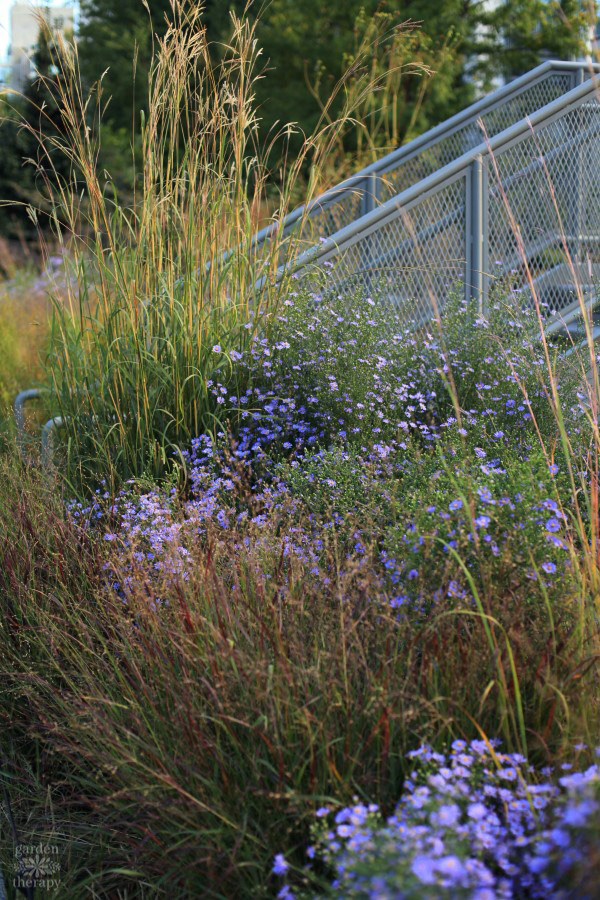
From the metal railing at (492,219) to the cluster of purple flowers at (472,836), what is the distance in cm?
333

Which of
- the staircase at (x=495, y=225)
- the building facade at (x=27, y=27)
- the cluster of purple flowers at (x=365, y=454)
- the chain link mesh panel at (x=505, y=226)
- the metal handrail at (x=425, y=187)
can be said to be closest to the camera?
the cluster of purple flowers at (x=365, y=454)

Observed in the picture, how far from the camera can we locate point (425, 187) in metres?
5.32

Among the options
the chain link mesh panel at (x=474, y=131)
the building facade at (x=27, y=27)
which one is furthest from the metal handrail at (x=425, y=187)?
the chain link mesh panel at (x=474, y=131)

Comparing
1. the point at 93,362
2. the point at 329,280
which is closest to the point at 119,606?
the point at 93,362

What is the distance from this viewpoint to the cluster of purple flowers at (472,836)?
4.81 feet

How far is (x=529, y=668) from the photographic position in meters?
2.33

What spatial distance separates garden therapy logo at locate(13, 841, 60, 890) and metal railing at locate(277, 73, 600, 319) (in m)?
3.24

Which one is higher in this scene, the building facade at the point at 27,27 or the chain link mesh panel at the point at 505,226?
the building facade at the point at 27,27

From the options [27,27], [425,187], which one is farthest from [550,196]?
[27,27]

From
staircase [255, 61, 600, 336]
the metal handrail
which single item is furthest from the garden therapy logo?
staircase [255, 61, 600, 336]

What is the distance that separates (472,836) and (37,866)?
1.21 meters

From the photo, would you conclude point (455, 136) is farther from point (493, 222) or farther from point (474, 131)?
point (493, 222)

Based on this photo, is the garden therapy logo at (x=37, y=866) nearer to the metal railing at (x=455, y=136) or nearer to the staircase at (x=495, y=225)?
the staircase at (x=495, y=225)

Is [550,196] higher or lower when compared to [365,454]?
higher
